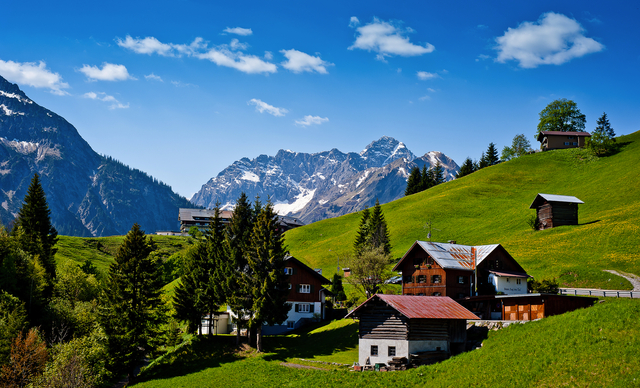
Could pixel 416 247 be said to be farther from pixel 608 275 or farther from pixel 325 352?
pixel 608 275

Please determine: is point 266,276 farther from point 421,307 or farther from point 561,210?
point 561,210

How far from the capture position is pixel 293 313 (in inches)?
2591

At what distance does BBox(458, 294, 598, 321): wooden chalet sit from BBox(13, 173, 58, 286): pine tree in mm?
63972

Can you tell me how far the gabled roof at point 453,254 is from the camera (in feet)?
194

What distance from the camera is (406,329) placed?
1642 inches

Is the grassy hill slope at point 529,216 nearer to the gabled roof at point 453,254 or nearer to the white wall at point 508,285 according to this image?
the white wall at point 508,285

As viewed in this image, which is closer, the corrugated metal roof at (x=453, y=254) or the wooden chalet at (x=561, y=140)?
the corrugated metal roof at (x=453, y=254)

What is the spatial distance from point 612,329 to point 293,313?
42656mm

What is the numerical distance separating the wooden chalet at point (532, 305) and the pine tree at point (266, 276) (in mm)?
21623

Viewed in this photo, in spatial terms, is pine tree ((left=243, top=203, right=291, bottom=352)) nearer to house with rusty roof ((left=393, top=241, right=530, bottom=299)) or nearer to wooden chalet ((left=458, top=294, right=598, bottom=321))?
house with rusty roof ((left=393, top=241, right=530, bottom=299))

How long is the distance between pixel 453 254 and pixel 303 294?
21735 mm

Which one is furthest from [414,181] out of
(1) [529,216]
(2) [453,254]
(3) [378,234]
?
(2) [453,254]

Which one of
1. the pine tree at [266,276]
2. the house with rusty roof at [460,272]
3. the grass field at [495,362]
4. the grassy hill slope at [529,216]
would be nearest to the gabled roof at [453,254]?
the house with rusty roof at [460,272]

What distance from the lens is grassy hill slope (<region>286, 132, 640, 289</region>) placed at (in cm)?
7025
